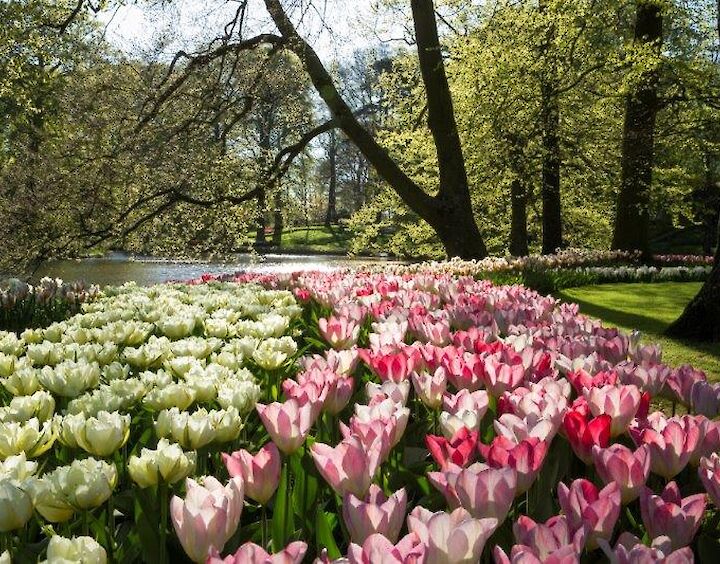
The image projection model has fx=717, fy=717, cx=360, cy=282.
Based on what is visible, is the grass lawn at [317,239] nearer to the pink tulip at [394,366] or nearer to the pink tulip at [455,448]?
the pink tulip at [394,366]

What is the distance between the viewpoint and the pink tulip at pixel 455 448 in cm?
164

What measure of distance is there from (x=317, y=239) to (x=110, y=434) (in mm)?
47015

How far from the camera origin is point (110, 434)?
181 centimetres

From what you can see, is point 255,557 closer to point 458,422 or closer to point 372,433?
point 372,433

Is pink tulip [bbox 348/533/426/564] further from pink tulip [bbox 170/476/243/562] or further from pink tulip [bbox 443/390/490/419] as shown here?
pink tulip [bbox 443/390/490/419]

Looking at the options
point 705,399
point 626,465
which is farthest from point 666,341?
point 626,465

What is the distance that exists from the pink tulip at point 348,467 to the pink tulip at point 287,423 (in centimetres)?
29

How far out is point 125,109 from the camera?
49.6 ft

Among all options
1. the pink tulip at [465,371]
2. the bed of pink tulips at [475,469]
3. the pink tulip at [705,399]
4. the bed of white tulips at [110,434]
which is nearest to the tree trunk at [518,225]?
the bed of white tulips at [110,434]

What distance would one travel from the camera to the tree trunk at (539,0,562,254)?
16203 millimetres

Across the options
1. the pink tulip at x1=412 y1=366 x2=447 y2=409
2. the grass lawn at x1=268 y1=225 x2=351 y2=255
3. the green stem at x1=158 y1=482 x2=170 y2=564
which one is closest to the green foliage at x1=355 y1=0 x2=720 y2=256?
the pink tulip at x1=412 y1=366 x2=447 y2=409

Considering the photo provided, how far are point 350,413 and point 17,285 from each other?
5.30 meters

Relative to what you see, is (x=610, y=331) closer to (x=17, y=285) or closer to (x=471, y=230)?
(x=17, y=285)

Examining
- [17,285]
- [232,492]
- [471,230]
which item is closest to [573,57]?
[471,230]
